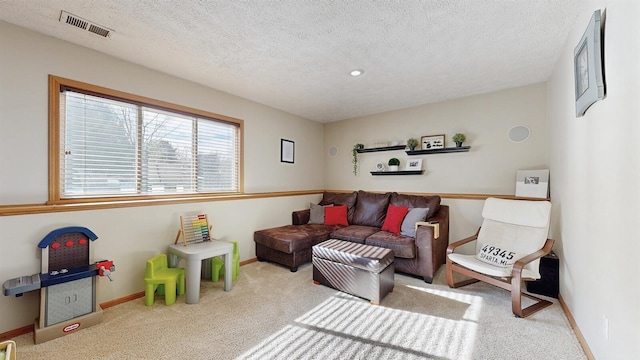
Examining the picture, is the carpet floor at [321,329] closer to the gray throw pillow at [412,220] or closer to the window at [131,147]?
the gray throw pillow at [412,220]

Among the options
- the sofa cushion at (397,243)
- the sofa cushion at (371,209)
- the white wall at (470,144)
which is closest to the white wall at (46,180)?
the sofa cushion at (371,209)

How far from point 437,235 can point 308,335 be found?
196 centimetres

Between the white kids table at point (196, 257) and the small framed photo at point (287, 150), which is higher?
the small framed photo at point (287, 150)

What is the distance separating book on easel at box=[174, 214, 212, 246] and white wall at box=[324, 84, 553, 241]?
9.68 ft

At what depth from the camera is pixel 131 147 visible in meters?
2.78

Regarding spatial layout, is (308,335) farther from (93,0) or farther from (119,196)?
(93,0)

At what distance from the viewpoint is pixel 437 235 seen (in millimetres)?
3096

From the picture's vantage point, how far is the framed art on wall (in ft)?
4.91

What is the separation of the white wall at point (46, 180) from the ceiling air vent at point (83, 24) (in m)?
0.42

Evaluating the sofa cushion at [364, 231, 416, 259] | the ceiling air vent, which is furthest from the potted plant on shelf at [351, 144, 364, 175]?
the ceiling air vent

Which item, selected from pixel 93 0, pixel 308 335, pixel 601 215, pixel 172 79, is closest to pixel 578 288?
pixel 601 215

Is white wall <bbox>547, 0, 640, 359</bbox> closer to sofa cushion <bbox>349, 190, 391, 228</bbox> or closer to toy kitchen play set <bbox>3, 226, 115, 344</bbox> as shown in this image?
sofa cushion <bbox>349, 190, 391, 228</bbox>

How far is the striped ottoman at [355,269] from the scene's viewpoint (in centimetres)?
250

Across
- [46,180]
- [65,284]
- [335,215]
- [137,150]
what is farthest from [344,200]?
[46,180]
